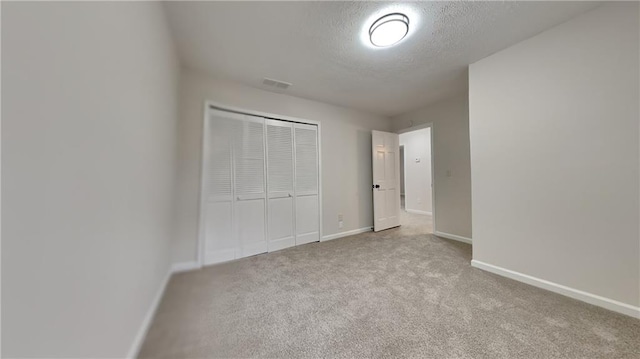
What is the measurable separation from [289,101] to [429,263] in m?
2.54

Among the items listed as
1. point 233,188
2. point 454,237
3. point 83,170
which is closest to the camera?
point 233,188

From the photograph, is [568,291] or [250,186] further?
[568,291]

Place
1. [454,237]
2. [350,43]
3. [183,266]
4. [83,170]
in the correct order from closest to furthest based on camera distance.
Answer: [183,266] < [83,170] < [350,43] < [454,237]

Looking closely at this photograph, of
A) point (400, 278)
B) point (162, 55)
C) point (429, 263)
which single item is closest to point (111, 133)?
point (162, 55)

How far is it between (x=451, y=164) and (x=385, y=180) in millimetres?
1082

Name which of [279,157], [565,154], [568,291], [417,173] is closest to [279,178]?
[279,157]

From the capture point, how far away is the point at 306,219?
2.56ft

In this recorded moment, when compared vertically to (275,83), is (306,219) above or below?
below

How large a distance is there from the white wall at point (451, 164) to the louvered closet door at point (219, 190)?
141 inches

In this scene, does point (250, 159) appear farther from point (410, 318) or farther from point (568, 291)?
point (568, 291)

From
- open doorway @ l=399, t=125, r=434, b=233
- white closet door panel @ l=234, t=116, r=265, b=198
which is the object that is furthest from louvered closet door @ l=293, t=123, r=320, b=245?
open doorway @ l=399, t=125, r=434, b=233

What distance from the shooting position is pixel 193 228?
41 centimetres

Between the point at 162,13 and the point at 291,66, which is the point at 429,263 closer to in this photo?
the point at 291,66

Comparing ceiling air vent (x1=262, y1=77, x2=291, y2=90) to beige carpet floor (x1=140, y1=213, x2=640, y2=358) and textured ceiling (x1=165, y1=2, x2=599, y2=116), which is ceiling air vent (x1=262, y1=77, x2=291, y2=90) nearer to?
textured ceiling (x1=165, y1=2, x2=599, y2=116)
